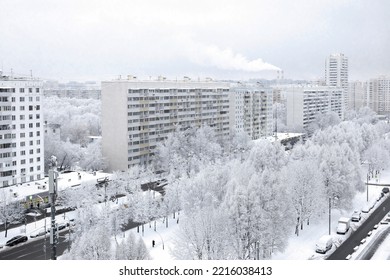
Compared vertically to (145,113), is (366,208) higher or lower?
lower

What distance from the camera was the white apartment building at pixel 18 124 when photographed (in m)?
5.89

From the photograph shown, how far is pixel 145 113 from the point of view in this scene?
9852mm

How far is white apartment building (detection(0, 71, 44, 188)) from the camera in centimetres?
589

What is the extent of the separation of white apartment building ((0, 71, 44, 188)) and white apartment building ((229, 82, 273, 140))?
6.13 m

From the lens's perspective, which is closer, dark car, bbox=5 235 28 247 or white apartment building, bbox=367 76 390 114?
dark car, bbox=5 235 28 247

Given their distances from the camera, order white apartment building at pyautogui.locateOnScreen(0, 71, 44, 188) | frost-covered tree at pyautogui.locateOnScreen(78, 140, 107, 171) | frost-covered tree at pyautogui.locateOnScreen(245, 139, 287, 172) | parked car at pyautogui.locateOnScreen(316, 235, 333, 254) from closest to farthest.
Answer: parked car at pyautogui.locateOnScreen(316, 235, 333, 254), white apartment building at pyautogui.locateOnScreen(0, 71, 44, 188), frost-covered tree at pyautogui.locateOnScreen(78, 140, 107, 171), frost-covered tree at pyautogui.locateOnScreen(245, 139, 287, 172)

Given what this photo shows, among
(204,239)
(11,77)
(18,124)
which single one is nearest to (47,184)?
(204,239)

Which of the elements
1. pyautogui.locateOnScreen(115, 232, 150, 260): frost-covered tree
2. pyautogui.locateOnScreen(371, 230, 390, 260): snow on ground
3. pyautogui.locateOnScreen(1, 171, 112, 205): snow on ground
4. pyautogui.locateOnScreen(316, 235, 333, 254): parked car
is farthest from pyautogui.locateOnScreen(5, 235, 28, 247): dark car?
pyautogui.locateOnScreen(371, 230, 390, 260): snow on ground

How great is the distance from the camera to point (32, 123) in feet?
21.8

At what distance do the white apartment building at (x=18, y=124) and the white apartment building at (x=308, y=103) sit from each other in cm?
775

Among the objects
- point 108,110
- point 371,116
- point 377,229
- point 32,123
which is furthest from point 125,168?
point 371,116

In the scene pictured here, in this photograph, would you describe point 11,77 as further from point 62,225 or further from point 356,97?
point 356,97

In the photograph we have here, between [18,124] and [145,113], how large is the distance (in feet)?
11.1

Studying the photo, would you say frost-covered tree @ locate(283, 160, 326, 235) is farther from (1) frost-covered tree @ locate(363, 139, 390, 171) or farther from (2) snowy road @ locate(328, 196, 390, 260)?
(1) frost-covered tree @ locate(363, 139, 390, 171)
